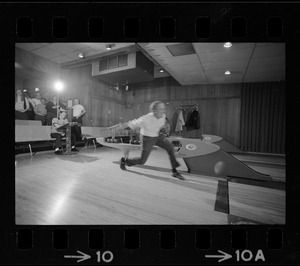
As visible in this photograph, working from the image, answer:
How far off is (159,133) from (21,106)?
4.15 meters

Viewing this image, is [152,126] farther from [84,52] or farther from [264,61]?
[84,52]

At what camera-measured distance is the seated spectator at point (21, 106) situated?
4.34m

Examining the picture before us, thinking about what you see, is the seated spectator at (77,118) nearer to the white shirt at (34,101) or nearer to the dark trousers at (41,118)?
the dark trousers at (41,118)

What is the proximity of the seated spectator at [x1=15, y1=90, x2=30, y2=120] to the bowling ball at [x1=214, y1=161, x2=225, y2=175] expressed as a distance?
4970 mm

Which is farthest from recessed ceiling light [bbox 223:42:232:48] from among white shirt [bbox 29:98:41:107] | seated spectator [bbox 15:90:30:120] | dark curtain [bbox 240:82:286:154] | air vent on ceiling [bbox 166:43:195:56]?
white shirt [bbox 29:98:41:107]

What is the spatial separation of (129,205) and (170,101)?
5.08 metres

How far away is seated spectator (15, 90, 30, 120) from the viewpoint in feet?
14.3

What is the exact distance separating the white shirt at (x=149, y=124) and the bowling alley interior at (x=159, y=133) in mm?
235

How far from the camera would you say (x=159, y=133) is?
257 centimetres

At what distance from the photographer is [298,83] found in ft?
4.63
